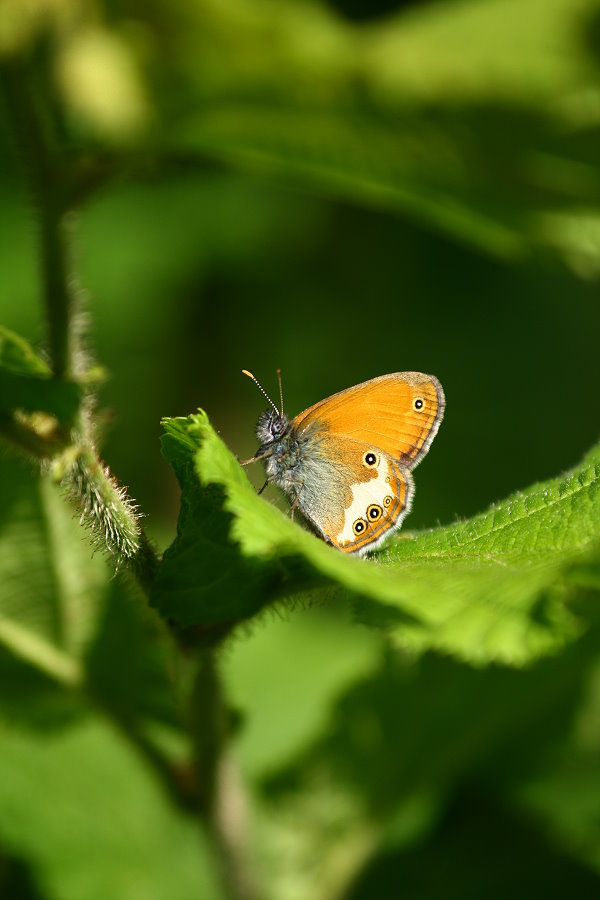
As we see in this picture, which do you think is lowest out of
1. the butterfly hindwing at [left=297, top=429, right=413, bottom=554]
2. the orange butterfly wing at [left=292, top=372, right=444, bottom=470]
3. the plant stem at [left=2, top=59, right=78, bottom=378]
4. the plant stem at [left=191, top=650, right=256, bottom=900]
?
the plant stem at [left=191, top=650, right=256, bottom=900]

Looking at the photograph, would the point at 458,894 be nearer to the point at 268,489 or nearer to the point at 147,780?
the point at 147,780

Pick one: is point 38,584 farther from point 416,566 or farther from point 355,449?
point 416,566

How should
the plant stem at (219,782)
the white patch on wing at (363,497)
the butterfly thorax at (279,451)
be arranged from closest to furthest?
the plant stem at (219,782) → the white patch on wing at (363,497) → the butterfly thorax at (279,451)

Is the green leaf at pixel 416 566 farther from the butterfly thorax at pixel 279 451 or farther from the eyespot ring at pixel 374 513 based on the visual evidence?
the butterfly thorax at pixel 279 451

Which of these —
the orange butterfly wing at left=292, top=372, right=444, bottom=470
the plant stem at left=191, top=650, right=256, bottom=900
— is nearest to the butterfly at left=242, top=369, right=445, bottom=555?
the orange butterfly wing at left=292, top=372, right=444, bottom=470

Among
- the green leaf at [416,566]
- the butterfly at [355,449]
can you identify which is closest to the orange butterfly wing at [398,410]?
the butterfly at [355,449]

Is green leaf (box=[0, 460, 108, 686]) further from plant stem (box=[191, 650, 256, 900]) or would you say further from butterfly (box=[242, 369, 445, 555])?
butterfly (box=[242, 369, 445, 555])
